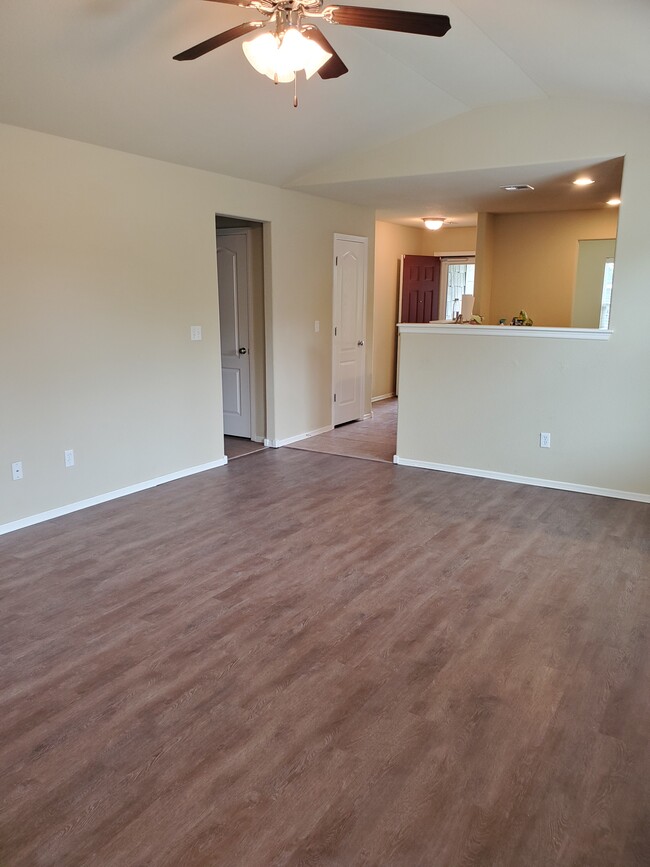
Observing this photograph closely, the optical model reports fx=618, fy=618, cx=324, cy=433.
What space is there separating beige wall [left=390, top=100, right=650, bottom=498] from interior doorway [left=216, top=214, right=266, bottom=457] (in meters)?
1.53

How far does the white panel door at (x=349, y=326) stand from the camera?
22.6 ft

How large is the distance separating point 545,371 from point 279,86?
2809 millimetres

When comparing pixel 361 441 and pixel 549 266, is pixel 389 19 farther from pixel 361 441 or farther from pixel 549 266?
pixel 549 266

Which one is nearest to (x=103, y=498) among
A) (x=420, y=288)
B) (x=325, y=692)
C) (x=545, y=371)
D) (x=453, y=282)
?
(x=325, y=692)

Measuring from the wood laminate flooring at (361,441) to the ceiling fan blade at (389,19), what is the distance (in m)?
3.77

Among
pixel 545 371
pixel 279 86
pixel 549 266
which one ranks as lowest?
pixel 545 371

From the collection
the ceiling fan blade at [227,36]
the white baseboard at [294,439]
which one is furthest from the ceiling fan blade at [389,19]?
the white baseboard at [294,439]

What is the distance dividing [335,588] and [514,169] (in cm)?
351

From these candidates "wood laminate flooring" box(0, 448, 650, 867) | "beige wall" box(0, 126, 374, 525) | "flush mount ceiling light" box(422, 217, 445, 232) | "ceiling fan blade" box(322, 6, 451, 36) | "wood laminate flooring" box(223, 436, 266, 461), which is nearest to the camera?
"wood laminate flooring" box(0, 448, 650, 867)

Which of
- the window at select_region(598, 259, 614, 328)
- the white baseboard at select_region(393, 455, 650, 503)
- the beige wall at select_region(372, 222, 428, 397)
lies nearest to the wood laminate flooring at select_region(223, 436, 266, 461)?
the white baseboard at select_region(393, 455, 650, 503)

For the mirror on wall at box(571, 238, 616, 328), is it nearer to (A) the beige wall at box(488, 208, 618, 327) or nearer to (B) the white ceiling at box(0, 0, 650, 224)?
(A) the beige wall at box(488, 208, 618, 327)

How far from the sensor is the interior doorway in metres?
6.06

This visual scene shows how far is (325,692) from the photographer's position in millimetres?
2377

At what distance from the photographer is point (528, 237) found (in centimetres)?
719
